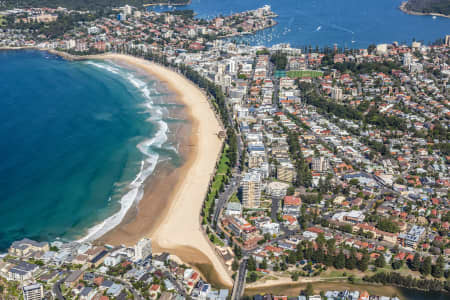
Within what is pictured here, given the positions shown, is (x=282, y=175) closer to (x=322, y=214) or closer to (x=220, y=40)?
(x=322, y=214)

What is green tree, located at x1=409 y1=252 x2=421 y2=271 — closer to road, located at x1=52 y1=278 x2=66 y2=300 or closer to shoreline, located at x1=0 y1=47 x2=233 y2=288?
shoreline, located at x1=0 y1=47 x2=233 y2=288

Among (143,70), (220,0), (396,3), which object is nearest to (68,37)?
(143,70)

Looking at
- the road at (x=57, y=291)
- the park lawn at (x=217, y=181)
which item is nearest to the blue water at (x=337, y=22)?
the park lawn at (x=217, y=181)

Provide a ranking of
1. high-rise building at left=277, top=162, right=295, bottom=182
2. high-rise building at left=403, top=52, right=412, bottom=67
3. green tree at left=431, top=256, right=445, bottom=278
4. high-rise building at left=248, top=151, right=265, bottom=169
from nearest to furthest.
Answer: green tree at left=431, top=256, right=445, bottom=278 < high-rise building at left=277, top=162, right=295, bottom=182 < high-rise building at left=248, top=151, right=265, bottom=169 < high-rise building at left=403, top=52, right=412, bottom=67

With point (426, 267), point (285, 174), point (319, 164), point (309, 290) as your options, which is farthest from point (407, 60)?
point (309, 290)

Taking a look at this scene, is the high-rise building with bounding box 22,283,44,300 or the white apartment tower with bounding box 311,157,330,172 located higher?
the white apartment tower with bounding box 311,157,330,172

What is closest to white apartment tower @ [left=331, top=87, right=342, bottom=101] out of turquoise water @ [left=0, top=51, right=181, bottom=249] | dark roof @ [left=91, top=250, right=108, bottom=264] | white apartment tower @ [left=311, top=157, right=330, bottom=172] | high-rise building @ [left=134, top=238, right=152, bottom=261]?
turquoise water @ [left=0, top=51, right=181, bottom=249]

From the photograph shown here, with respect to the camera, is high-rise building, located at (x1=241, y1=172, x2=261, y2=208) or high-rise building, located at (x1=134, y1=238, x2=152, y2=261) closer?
high-rise building, located at (x1=134, y1=238, x2=152, y2=261)

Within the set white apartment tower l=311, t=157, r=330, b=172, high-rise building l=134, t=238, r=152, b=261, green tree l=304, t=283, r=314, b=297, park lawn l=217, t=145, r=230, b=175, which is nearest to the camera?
green tree l=304, t=283, r=314, b=297
